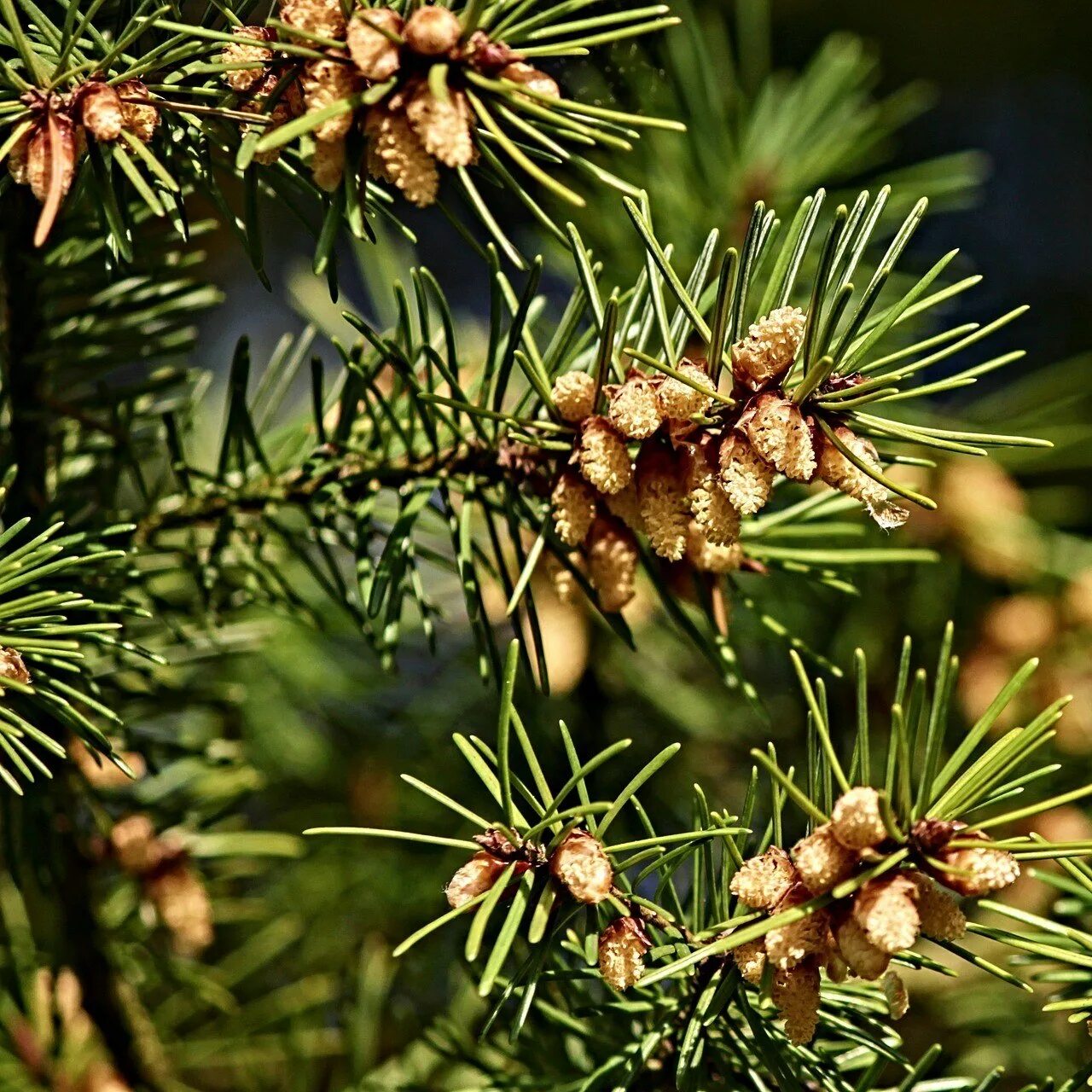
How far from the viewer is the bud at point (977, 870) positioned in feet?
1.14

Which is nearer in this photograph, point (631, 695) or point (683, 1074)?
point (683, 1074)

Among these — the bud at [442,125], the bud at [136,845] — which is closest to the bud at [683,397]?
the bud at [442,125]

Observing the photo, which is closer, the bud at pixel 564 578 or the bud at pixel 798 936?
the bud at pixel 798 936

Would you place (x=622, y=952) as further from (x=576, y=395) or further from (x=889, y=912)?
(x=576, y=395)

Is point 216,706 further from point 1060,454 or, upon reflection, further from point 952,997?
point 1060,454

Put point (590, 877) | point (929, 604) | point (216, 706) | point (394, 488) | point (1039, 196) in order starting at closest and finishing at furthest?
point (590, 877) → point (394, 488) → point (216, 706) → point (929, 604) → point (1039, 196)

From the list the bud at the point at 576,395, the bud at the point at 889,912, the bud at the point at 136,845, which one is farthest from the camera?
the bud at the point at 136,845

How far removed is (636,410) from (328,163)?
0.40ft

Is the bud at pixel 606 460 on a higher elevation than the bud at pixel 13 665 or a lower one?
higher

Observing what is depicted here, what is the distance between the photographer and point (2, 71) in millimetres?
406

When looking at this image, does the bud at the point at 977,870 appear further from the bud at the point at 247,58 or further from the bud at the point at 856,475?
the bud at the point at 247,58

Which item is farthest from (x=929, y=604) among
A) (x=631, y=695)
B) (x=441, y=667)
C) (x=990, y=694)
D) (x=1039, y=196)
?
(x=1039, y=196)

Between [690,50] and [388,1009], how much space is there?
2.22 ft

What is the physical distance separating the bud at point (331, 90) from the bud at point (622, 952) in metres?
0.25
